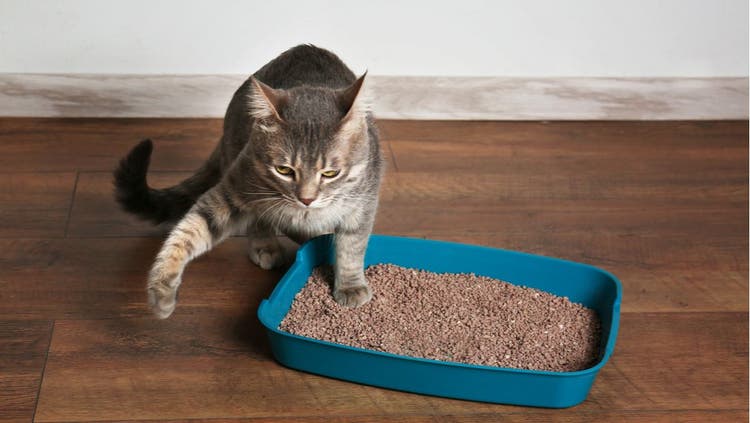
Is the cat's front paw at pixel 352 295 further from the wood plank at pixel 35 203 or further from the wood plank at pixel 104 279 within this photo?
the wood plank at pixel 35 203

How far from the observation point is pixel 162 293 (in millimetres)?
1630

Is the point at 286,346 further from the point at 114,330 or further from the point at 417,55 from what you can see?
the point at 417,55

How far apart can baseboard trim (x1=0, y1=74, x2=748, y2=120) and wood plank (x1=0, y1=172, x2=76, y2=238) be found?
0.35 metres

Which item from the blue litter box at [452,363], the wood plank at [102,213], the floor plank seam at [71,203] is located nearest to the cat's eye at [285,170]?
the blue litter box at [452,363]

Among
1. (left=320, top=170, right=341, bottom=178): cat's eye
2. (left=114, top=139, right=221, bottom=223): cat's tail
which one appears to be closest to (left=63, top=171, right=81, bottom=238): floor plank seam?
(left=114, top=139, right=221, bottom=223): cat's tail

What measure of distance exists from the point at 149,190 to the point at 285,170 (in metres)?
0.45

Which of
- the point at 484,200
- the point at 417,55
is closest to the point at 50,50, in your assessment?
the point at 417,55

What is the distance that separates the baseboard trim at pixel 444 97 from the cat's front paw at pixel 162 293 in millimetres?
1070

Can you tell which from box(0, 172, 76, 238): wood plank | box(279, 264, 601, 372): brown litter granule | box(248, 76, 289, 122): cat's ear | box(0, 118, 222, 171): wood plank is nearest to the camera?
box(248, 76, 289, 122): cat's ear

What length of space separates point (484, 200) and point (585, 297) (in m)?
0.52

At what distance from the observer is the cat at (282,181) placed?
5.38 feet

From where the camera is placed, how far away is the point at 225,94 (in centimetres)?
260

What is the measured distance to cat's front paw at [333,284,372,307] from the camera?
1.82 meters

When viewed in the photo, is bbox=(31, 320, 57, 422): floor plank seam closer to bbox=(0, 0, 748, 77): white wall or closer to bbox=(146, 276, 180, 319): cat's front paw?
bbox=(146, 276, 180, 319): cat's front paw
